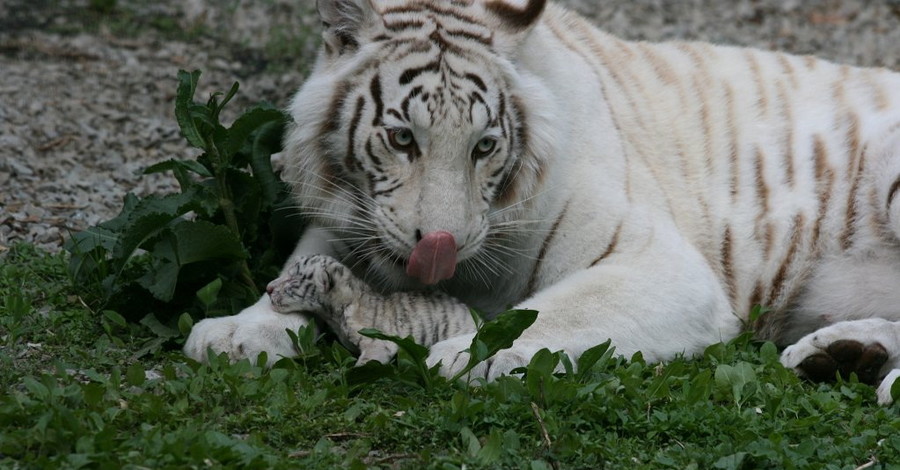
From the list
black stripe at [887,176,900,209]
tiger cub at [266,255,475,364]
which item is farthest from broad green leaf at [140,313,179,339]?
black stripe at [887,176,900,209]

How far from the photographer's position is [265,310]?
11.5 feet

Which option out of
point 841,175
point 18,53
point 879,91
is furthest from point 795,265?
point 18,53

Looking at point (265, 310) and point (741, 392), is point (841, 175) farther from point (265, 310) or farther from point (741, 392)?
point (265, 310)

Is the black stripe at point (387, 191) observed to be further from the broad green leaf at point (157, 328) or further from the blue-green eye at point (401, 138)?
the broad green leaf at point (157, 328)

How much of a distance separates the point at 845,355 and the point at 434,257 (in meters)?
1.28

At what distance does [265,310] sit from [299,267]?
0.17 m

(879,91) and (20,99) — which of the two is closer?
(879,91)

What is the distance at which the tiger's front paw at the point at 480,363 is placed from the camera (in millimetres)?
3104

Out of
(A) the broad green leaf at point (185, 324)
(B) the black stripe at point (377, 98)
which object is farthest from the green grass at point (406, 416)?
(B) the black stripe at point (377, 98)

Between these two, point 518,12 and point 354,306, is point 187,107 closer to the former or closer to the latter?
point 354,306

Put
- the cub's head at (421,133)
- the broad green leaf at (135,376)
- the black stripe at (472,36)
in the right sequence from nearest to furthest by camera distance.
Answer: the broad green leaf at (135,376) → the cub's head at (421,133) → the black stripe at (472,36)

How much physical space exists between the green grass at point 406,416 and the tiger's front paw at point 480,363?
83 mm

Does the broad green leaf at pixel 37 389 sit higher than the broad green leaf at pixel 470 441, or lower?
higher

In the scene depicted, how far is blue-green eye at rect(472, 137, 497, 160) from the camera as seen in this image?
11.1ft
